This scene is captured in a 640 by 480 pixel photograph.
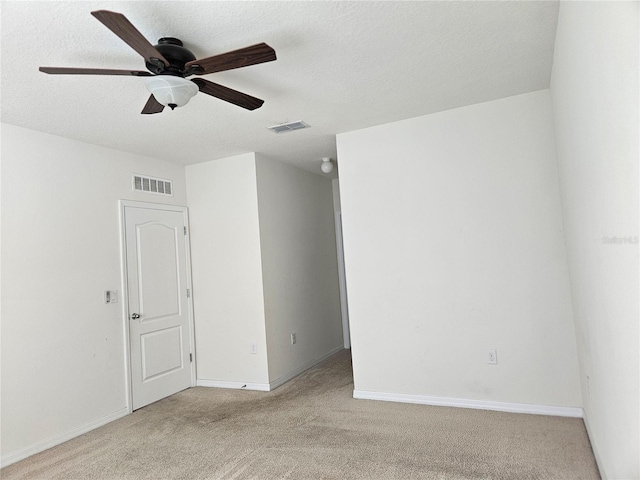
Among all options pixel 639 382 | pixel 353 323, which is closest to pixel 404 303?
pixel 353 323

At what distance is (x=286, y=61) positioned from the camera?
2586 mm

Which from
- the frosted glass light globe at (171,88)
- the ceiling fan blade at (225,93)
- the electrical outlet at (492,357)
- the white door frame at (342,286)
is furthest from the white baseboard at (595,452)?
the white door frame at (342,286)

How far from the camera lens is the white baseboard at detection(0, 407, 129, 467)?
3.04m

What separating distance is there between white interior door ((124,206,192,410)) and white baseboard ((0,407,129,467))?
0.75ft

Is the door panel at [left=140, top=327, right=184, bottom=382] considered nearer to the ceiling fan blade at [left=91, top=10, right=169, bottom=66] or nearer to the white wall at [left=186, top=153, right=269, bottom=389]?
the white wall at [left=186, top=153, right=269, bottom=389]

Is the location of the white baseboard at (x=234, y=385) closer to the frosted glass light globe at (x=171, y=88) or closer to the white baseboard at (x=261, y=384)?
the white baseboard at (x=261, y=384)

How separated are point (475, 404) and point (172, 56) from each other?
10.9 ft

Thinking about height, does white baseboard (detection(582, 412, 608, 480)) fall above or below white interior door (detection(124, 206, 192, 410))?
below

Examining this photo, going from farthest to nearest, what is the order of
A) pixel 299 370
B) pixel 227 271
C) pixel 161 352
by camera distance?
pixel 299 370, pixel 227 271, pixel 161 352

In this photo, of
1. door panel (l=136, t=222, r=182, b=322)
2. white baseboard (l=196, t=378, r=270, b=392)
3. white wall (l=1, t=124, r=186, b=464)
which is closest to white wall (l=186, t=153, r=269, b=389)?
white baseboard (l=196, t=378, r=270, b=392)

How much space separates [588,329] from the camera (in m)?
Answer: 2.38

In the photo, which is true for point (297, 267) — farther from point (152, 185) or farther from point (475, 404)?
point (475, 404)

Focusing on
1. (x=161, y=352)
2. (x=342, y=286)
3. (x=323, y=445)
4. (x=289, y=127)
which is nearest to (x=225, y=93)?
(x=289, y=127)

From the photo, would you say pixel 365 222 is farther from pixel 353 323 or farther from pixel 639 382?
pixel 639 382
